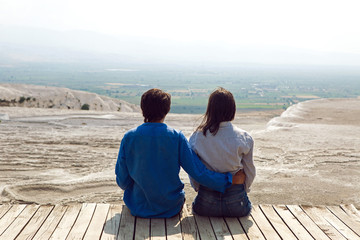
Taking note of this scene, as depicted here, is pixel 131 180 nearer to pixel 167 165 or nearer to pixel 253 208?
pixel 167 165

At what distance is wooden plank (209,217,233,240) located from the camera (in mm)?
3645

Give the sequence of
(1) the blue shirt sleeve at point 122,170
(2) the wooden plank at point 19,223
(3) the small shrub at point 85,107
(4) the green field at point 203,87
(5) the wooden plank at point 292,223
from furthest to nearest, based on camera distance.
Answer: (4) the green field at point 203,87
(3) the small shrub at point 85,107
(1) the blue shirt sleeve at point 122,170
(5) the wooden plank at point 292,223
(2) the wooden plank at point 19,223

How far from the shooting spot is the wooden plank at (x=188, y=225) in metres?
3.65

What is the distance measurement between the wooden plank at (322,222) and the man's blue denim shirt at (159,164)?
41.6 inches

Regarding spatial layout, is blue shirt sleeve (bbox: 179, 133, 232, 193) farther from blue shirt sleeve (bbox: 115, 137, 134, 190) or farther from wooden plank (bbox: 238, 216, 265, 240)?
blue shirt sleeve (bbox: 115, 137, 134, 190)

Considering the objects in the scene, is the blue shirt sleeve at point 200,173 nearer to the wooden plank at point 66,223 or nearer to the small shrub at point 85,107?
the wooden plank at point 66,223

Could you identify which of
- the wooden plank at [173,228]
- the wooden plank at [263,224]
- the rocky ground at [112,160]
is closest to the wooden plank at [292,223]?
the wooden plank at [263,224]

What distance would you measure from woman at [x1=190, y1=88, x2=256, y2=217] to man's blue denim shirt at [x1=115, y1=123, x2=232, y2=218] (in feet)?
0.39

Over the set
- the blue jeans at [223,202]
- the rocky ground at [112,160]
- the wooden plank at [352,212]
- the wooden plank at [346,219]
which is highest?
the blue jeans at [223,202]

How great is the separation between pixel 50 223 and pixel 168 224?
1.16 metres

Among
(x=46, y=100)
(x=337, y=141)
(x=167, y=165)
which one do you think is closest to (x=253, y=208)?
(x=167, y=165)

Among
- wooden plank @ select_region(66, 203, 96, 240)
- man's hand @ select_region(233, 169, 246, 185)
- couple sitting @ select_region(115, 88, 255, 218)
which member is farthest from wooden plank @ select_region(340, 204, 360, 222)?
wooden plank @ select_region(66, 203, 96, 240)

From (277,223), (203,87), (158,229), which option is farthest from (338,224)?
(203,87)

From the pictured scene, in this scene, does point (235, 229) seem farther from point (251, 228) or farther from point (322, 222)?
point (322, 222)
